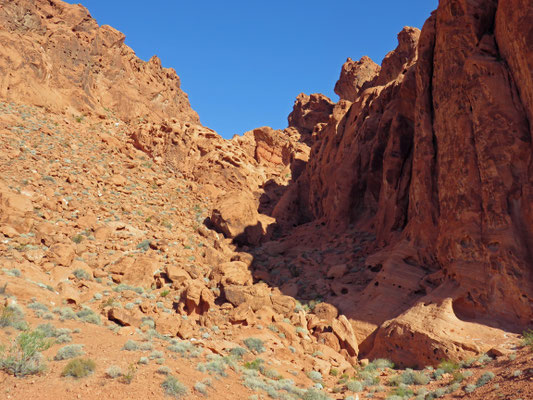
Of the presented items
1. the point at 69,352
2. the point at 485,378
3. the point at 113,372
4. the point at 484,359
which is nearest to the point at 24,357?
the point at 69,352

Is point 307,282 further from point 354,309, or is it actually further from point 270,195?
point 270,195

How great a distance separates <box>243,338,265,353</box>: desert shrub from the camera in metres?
13.4

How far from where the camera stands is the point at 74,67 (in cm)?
3762

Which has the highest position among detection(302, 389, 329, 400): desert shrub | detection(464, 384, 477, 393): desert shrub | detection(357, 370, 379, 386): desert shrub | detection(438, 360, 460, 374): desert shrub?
detection(438, 360, 460, 374): desert shrub

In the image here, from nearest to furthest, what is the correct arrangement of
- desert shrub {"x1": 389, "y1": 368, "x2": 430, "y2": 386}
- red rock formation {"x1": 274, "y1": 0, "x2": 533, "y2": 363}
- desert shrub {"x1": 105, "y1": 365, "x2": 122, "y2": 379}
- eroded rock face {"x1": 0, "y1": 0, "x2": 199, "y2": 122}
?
1. desert shrub {"x1": 105, "y1": 365, "x2": 122, "y2": 379}
2. desert shrub {"x1": 389, "y1": 368, "x2": 430, "y2": 386}
3. red rock formation {"x1": 274, "y1": 0, "x2": 533, "y2": 363}
4. eroded rock face {"x1": 0, "y1": 0, "x2": 199, "y2": 122}

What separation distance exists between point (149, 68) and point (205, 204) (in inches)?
980

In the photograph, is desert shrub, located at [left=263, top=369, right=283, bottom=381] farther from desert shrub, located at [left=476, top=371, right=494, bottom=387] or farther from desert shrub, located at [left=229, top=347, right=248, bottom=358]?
desert shrub, located at [left=476, top=371, right=494, bottom=387]

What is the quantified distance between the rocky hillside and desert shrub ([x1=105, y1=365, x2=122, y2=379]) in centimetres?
18

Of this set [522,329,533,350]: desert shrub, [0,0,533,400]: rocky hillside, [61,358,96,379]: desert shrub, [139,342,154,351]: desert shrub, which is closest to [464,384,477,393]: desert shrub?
[0,0,533,400]: rocky hillside

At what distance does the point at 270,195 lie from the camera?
37.5 metres

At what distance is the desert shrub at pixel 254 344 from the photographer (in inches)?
528

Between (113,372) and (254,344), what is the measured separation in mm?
6354

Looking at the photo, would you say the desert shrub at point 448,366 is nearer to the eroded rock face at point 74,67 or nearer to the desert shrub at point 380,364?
the desert shrub at point 380,364

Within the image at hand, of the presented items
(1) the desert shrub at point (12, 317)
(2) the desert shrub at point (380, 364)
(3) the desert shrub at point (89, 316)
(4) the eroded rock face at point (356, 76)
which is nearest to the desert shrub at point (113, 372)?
(1) the desert shrub at point (12, 317)
